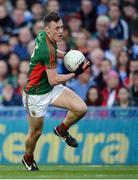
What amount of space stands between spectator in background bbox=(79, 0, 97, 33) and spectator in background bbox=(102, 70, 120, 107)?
3.09 meters

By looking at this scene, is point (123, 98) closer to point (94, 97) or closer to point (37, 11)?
point (94, 97)

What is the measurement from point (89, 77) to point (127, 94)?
4.23 ft

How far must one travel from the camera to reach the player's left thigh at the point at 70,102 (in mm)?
14688

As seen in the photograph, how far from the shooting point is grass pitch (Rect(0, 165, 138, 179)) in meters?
13.8

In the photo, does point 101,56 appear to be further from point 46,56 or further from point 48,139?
point 46,56

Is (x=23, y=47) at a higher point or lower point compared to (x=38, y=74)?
lower

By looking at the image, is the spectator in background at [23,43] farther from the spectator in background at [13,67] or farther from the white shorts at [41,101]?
the white shorts at [41,101]

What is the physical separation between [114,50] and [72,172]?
669 cm

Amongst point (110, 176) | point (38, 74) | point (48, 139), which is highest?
point (38, 74)

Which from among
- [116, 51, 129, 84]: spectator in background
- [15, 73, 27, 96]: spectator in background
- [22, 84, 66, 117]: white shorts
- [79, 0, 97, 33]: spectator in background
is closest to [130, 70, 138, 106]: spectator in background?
[116, 51, 129, 84]: spectator in background

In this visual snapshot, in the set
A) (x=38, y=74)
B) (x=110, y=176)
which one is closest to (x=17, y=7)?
(x=38, y=74)

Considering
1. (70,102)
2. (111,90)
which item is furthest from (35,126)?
(111,90)

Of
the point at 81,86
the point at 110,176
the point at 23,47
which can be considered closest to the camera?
the point at 110,176

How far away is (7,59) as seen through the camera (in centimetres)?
2078
